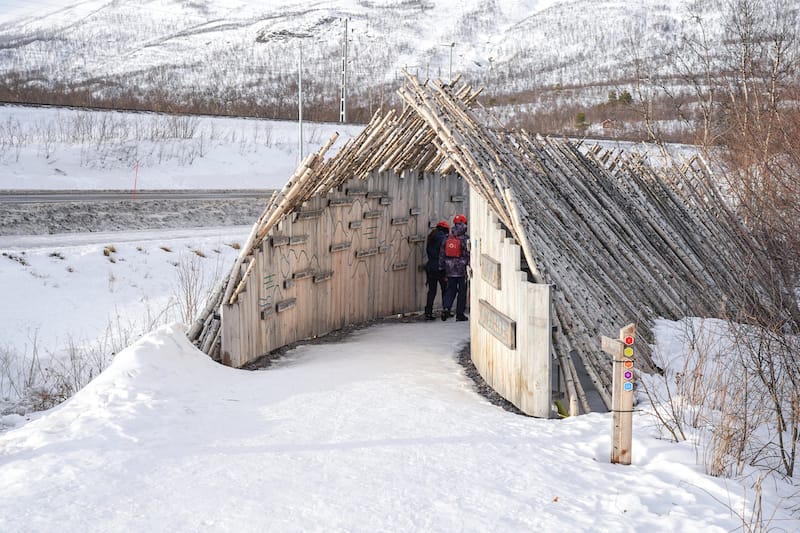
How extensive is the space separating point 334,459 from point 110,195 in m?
16.7

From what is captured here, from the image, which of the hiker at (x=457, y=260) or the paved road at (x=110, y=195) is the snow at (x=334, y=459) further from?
the paved road at (x=110, y=195)

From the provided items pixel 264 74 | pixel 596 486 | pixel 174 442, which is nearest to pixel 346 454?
pixel 174 442

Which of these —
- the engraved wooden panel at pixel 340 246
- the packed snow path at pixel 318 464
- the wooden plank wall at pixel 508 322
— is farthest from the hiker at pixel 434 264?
the packed snow path at pixel 318 464

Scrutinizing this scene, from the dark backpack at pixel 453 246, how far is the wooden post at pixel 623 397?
531 cm

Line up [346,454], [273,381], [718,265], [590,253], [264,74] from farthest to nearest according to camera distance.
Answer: [264,74], [718,265], [590,253], [273,381], [346,454]

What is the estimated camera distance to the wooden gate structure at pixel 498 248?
667 cm

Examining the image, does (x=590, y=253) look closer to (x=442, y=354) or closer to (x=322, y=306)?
(x=442, y=354)

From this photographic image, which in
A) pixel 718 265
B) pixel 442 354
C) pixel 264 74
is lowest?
pixel 442 354

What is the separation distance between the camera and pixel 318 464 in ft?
15.9

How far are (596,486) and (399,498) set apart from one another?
116cm

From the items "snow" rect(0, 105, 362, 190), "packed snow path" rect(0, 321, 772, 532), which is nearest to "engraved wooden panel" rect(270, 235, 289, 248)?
"packed snow path" rect(0, 321, 772, 532)

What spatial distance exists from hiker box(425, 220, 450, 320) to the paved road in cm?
1034

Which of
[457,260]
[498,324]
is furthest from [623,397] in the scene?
[457,260]

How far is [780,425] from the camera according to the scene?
5.26m
